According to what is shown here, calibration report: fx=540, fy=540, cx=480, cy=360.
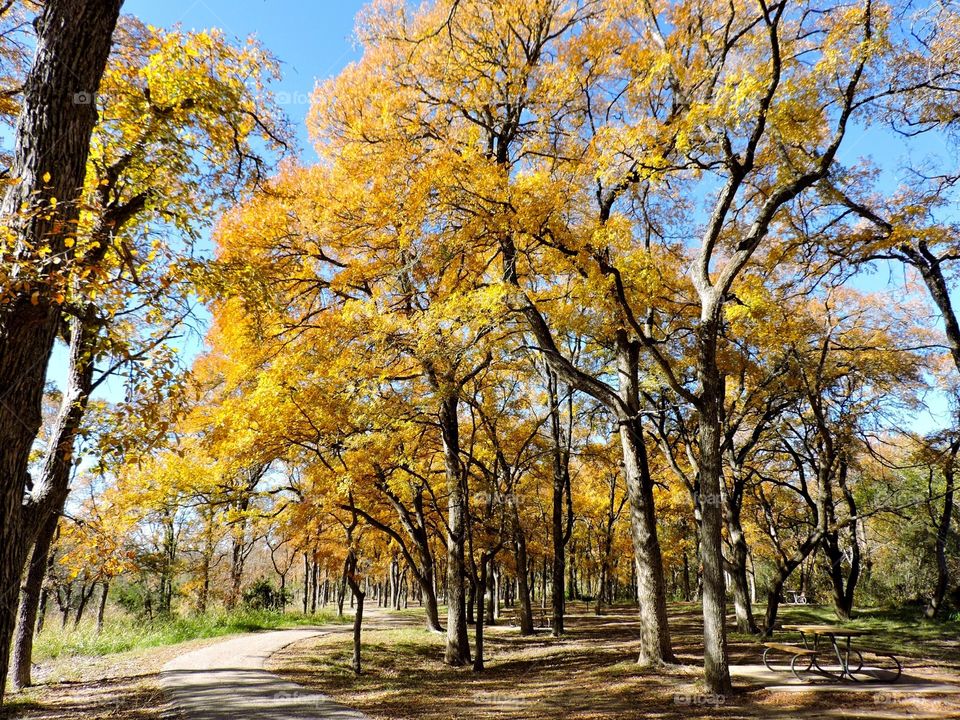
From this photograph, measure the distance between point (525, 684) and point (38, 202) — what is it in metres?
10.6

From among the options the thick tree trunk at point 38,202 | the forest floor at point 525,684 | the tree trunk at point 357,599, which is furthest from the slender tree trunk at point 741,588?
the thick tree trunk at point 38,202

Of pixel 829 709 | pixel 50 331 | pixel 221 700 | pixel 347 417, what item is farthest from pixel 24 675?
pixel 829 709

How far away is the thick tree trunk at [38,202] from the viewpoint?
3688 mm

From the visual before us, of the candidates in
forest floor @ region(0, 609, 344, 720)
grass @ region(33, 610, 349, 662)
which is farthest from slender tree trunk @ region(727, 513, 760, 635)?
grass @ region(33, 610, 349, 662)

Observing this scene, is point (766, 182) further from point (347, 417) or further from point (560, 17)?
point (347, 417)

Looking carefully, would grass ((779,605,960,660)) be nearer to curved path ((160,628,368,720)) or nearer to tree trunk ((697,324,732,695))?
tree trunk ((697,324,732,695))

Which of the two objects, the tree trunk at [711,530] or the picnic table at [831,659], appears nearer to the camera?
the tree trunk at [711,530]

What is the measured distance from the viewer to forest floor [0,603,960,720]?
745 centimetres

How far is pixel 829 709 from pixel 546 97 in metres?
11.2

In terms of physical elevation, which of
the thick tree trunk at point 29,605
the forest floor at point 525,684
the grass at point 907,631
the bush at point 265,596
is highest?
the thick tree trunk at point 29,605

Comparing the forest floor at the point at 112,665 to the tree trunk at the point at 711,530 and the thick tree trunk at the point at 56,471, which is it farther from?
the tree trunk at the point at 711,530

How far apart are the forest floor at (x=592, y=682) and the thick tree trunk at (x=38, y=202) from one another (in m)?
6.56

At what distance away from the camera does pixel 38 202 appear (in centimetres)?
383

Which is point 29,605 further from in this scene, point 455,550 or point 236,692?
point 455,550
